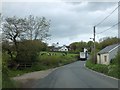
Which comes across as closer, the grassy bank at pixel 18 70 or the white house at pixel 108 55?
the grassy bank at pixel 18 70

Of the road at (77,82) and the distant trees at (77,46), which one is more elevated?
the distant trees at (77,46)

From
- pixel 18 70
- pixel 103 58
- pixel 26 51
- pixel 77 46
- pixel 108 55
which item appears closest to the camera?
pixel 18 70

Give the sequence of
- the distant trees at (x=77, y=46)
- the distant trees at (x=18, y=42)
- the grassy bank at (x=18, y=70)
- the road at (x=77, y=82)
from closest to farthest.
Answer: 1. the grassy bank at (x=18, y=70)
2. the road at (x=77, y=82)
3. the distant trees at (x=18, y=42)
4. the distant trees at (x=77, y=46)

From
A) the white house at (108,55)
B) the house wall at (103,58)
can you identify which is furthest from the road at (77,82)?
the house wall at (103,58)

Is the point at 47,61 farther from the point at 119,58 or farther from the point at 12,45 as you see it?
the point at 119,58

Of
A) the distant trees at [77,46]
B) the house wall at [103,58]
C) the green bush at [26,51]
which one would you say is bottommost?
the house wall at [103,58]

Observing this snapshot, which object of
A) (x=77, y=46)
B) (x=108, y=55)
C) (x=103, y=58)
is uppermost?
(x=77, y=46)

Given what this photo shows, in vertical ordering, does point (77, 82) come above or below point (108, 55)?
below

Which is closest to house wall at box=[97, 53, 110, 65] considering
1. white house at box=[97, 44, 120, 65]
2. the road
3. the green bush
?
white house at box=[97, 44, 120, 65]

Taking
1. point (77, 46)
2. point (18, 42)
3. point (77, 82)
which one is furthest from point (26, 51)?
point (77, 46)

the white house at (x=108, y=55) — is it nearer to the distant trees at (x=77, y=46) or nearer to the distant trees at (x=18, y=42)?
the distant trees at (x=18, y=42)

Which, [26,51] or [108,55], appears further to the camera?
[108,55]

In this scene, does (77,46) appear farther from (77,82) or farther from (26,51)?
(77,82)

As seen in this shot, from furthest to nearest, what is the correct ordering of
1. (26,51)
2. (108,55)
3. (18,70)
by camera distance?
1. (108,55)
2. (26,51)
3. (18,70)
